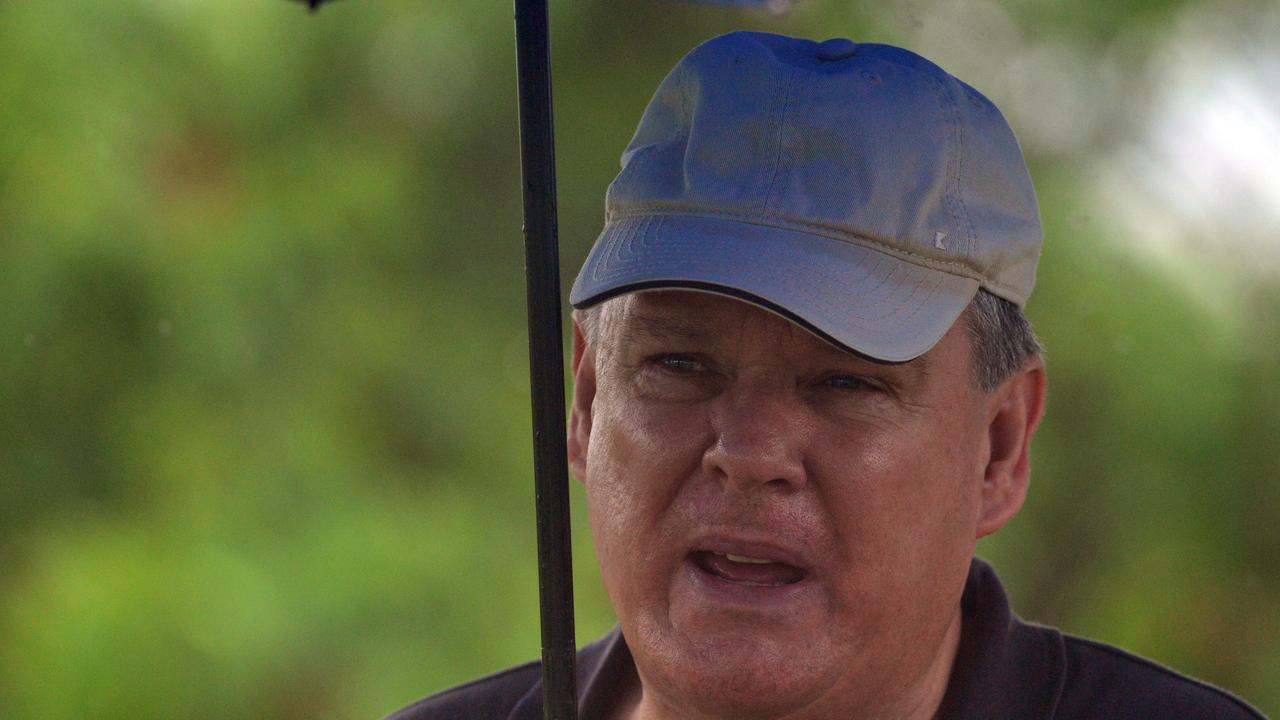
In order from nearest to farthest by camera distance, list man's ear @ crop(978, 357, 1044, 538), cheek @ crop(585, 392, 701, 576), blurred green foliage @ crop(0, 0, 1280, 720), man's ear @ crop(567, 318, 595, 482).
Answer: cheek @ crop(585, 392, 701, 576)
man's ear @ crop(978, 357, 1044, 538)
man's ear @ crop(567, 318, 595, 482)
blurred green foliage @ crop(0, 0, 1280, 720)

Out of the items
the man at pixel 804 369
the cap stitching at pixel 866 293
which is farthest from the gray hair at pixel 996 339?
the cap stitching at pixel 866 293

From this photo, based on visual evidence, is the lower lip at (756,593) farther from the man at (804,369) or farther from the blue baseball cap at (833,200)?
the blue baseball cap at (833,200)

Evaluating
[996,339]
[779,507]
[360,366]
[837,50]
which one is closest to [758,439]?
[779,507]

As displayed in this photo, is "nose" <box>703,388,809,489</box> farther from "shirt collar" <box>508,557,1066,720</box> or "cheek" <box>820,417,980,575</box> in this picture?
"shirt collar" <box>508,557,1066,720</box>

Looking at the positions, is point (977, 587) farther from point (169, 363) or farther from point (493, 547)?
point (169, 363)

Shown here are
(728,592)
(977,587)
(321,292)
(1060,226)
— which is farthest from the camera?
(321,292)

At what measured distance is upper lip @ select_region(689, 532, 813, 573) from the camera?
4.94ft

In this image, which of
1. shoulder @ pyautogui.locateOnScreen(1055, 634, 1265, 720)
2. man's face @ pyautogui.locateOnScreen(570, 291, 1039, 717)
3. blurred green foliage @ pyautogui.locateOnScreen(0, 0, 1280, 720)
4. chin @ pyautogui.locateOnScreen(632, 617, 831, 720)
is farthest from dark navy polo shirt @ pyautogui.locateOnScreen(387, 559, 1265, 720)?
blurred green foliage @ pyautogui.locateOnScreen(0, 0, 1280, 720)

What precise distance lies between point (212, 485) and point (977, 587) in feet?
10.6

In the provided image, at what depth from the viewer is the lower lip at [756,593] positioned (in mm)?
1517

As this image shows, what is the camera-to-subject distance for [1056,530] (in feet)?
14.7

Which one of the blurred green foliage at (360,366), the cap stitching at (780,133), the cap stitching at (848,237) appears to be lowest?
the blurred green foliage at (360,366)

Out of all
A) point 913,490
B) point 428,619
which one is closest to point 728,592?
point 913,490

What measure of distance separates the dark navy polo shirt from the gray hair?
13.8 inches
